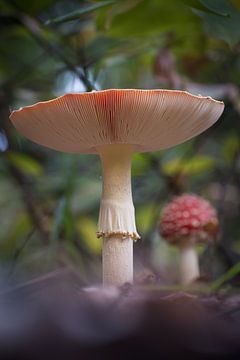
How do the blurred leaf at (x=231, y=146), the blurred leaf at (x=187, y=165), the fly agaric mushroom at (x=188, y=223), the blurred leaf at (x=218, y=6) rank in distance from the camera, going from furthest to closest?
1. the blurred leaf at (x=231, y=146)
2. the blurred leaf at (x=187, y=165)
3. the fly agaric mushroom at (x=188, y=223)
4. the blurred leaf at (x=218, y=6)

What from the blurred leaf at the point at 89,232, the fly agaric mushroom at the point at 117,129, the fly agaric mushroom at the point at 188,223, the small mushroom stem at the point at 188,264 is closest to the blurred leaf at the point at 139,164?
the fly agaric mushroom at the point at 188,223

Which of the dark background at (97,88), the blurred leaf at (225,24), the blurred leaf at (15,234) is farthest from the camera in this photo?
the blurred leaf at (15,234)

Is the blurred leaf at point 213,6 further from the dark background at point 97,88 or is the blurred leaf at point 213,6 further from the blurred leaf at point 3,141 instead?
the blurred leaf at point 3,141

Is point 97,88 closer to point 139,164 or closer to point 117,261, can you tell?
point 139,164

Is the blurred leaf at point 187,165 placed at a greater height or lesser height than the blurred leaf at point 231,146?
lesser

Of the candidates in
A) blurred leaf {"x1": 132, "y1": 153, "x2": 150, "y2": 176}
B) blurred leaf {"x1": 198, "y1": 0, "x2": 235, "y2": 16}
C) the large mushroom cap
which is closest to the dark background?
blurred leaf {"x1": 132, "y1": 153, "x2": 150, "y2": 176}

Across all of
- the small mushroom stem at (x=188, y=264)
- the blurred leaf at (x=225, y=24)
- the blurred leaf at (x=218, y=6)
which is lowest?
the small mushroom stem at (x=188, y=264)

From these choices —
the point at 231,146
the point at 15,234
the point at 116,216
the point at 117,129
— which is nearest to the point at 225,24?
the point at 117,129

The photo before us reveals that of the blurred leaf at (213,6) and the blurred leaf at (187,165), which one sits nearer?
the blurred leaf at (213,6)
